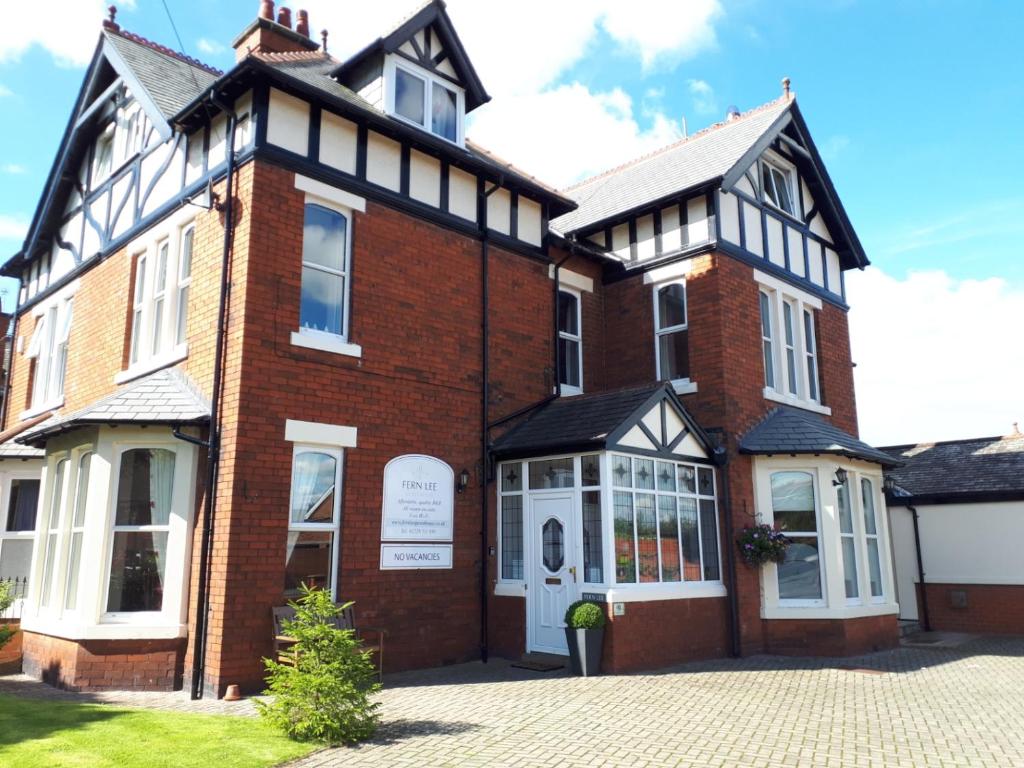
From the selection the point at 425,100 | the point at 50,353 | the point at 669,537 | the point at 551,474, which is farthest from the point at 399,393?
the point at 50,353

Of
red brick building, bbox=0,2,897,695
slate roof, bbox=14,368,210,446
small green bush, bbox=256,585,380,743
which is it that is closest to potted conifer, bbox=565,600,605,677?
red brick building, bbox=0,2,897,695

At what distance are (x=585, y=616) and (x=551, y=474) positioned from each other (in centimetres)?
215

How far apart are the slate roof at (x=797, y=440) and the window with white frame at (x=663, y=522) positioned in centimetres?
97

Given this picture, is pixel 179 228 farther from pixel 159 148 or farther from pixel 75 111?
pixel 75 111

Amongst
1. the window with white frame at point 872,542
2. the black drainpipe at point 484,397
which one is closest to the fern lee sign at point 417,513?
the black drainpipe at point 484,397

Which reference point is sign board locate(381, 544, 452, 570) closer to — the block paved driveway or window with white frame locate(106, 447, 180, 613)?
the block paved driveway

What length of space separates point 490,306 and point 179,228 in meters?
4.64

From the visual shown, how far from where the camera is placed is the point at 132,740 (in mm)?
6641

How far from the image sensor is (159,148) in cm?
1223

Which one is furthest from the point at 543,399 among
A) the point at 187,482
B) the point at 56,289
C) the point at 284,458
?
the point at 56,289

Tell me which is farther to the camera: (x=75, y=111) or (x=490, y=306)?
(x=75, y=111)

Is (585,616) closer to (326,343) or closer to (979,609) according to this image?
(326,343)

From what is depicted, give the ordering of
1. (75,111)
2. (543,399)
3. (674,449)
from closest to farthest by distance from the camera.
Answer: (674,449) < (543,399) < (75,111)

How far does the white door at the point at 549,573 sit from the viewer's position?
11.0 meters
